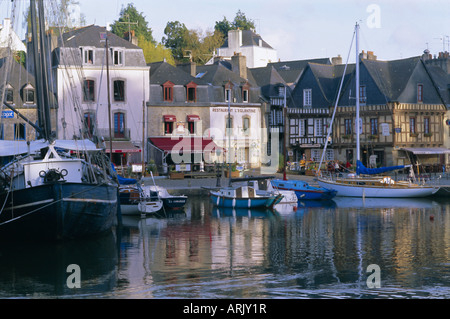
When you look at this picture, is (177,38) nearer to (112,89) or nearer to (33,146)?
(112,89)

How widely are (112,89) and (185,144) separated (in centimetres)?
737

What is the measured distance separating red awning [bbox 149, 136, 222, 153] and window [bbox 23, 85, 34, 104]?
987cm

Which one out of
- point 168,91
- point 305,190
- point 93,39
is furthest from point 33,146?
point 168,91

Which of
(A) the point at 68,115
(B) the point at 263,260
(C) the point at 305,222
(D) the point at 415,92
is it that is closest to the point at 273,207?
(C) the point at 305,222

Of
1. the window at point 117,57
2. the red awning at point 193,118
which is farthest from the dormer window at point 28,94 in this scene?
the red awning at point 193,118

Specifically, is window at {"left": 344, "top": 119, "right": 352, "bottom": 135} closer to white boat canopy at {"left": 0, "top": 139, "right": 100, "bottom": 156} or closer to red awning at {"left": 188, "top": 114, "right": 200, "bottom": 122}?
red awning at {"left": 188, "top": 114, "right": 200, "bottom": 122}

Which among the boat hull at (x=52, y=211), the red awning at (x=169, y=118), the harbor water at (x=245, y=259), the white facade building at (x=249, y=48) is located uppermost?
the white facade building at (x=249, y=48)

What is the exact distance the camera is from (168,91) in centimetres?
5947

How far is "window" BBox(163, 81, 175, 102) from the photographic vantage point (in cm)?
5925

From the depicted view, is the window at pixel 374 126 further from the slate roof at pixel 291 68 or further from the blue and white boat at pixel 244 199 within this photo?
the blue and white boat at pixel 244 199

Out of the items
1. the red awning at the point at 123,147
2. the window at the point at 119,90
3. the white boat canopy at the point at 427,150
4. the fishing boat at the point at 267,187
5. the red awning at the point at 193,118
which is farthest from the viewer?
the white boat canopy at the point at 427,150

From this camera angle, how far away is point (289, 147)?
65.3 meters

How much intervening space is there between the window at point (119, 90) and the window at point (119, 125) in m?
1.21

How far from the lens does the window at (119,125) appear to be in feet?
187
